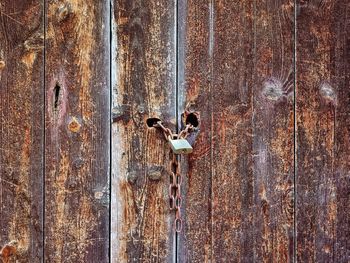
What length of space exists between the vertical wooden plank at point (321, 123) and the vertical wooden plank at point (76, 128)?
461mm

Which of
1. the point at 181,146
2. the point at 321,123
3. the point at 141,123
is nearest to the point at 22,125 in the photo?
the point at 141,123

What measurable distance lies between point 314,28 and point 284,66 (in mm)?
115

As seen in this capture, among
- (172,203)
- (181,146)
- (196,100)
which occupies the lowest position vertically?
(172,203)

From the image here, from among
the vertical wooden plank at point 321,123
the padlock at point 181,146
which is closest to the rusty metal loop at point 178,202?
the padlock at point 181,146

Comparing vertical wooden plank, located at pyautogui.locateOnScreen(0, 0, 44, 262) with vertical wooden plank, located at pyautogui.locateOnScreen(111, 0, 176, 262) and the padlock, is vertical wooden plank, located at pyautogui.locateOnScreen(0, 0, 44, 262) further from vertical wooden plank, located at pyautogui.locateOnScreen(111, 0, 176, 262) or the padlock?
the padlock

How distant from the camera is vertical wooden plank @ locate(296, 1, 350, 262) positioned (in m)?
1.26

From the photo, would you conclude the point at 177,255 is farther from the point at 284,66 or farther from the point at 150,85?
the point at 284,66

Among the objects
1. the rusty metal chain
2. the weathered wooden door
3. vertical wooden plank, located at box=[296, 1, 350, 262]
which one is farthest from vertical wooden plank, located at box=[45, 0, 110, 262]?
vertical wooden plank, located at box=[296, 1, 350, 262]

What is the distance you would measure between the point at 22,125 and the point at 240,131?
506 mm

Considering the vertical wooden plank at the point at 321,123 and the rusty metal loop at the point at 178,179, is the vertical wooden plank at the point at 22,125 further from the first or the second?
the vertical wooden plank at the point at 321,123

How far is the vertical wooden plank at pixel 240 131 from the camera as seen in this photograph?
4.09 feet

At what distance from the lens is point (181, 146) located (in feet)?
3.79

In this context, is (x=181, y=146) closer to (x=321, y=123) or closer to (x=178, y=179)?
(x=178, y=179)

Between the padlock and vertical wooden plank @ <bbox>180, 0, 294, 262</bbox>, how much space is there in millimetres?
81
